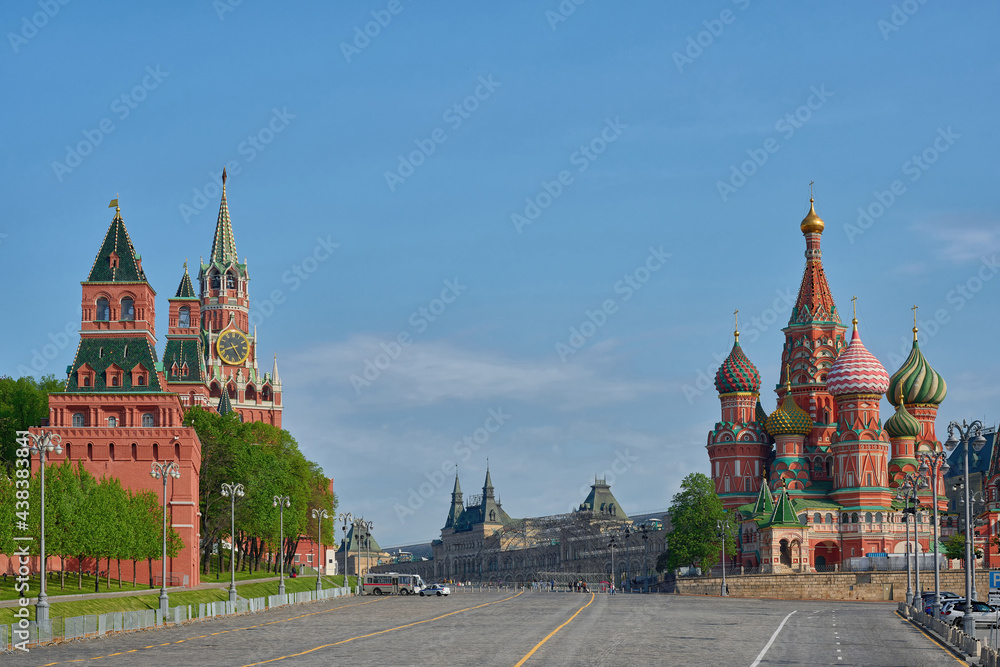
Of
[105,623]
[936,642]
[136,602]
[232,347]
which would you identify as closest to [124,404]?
[136,602]

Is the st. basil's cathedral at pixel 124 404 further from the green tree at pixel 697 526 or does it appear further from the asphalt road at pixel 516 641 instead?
the green tree at pixel 697 526

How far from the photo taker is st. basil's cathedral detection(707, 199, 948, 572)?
134375 millimetres

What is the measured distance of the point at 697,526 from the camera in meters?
129

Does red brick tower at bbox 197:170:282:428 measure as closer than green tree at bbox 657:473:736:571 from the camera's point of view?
No

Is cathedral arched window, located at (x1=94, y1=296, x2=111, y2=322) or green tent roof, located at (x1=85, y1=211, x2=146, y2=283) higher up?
green tent roof, located at (x1=85, y1=211, x2=146, y2=283)

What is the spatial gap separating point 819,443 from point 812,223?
2651 cm

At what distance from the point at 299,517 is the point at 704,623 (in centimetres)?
6029

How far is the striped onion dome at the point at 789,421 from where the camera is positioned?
477 feet

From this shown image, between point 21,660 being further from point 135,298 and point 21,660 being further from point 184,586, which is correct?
point 135,298

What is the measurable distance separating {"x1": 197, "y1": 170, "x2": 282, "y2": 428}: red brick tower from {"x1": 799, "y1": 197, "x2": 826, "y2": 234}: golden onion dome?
7172 centimetres

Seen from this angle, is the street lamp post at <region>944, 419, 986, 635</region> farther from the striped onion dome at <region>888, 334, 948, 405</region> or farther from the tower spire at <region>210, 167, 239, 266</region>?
the tower spire at <region>210, 167, 239, 266</region>

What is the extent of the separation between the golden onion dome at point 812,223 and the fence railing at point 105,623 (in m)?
101

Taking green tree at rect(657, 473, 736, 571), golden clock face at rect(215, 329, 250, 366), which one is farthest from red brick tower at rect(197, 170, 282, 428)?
green tree at rect(657, 473, 736, 571)

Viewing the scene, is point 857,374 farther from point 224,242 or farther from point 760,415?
point 224,242
